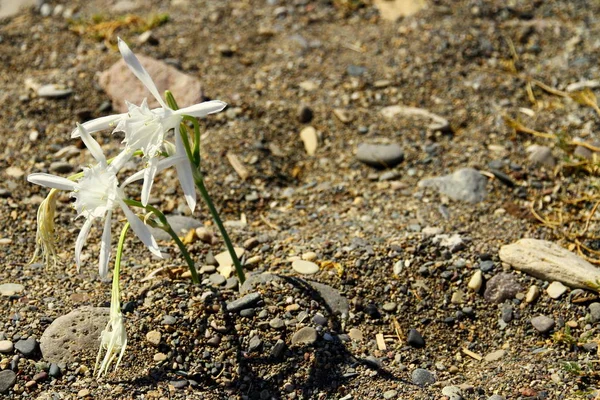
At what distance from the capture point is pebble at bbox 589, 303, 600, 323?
2.89 m

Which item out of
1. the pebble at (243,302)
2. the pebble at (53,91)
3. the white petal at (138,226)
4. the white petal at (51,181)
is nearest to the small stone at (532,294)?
the pebble at (243,302)

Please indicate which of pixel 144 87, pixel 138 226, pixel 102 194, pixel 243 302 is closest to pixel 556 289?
pixel 243 302

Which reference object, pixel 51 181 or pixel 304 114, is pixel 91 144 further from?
pixel 304 114

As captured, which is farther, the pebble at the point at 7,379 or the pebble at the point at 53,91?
the pebble at the point at 53,91

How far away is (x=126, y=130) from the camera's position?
2312 millimetres

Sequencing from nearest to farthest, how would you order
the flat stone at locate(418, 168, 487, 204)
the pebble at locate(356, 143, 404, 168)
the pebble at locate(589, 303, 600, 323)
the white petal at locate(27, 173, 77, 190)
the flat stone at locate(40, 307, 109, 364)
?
the white petal at locate(27, 173, 77, 190)
the flat stone at locate(40, 307, 109, 364)
the pebble at locate(589, 303, 600, 323)
the flat stone at locate(418, 168, 487, 204)
the pebble at locate(356, 143, 404, 168)

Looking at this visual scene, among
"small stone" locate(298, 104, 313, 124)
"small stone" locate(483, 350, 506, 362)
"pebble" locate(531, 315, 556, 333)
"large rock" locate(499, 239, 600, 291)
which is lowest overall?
"small stone" locate(483, 350, 506, 362)

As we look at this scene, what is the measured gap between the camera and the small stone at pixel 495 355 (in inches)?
111

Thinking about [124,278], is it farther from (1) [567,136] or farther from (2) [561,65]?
(2) [561,65]

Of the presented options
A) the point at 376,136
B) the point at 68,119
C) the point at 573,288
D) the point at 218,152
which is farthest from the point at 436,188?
the point at 68,119

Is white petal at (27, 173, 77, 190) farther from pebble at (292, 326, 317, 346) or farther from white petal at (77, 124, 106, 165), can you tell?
pebble at (292, 326, 317, 346)

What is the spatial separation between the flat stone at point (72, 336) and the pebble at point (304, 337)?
0.71 meters

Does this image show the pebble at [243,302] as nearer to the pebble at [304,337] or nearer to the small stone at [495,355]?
the pebble at [304,337]

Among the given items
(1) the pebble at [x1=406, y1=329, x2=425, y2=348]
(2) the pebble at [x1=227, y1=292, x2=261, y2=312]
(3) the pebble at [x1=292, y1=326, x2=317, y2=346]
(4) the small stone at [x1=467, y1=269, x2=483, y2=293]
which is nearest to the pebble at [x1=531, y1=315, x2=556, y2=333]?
(4) the small stone at [x1=467, y1=269, x2=483, y2=293]
